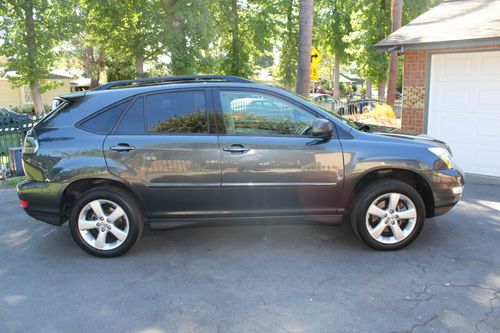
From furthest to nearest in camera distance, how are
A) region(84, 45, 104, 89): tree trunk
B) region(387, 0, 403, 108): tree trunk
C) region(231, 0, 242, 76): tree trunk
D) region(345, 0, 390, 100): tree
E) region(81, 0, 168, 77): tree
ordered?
region(84, 45, 104, 89): tree trunk → region(231, 0, 242, 76): tree trunk → region(345, 0, 390, 100): tree → region(81, 0, 168, 77): tree → region(387, 0, 403, 108): tree trunk

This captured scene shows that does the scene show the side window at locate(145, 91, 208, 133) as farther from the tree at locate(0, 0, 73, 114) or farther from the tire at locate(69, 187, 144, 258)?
the tree at locate(0, 0, 73, 114)

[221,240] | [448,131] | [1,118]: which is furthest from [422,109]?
[1,118]

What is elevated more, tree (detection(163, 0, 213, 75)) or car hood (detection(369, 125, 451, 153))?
tree (detection(163, 0, 213, 75))

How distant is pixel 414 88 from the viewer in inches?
358

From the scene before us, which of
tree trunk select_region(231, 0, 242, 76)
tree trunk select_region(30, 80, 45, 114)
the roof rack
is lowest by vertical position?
the roof rack

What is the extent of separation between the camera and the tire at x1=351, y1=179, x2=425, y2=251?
15.2 ft

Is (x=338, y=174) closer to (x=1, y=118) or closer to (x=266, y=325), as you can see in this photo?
(x=266, y=325)

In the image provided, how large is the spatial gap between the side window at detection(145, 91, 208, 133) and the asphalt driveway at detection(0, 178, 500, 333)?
1343 millimetres

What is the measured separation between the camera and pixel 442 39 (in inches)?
316

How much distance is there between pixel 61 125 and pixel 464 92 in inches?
279

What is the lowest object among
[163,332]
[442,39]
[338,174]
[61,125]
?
[163,332]

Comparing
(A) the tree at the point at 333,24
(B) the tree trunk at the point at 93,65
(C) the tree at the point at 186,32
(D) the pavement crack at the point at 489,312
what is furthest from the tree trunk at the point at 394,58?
(B) the tree trunk at the point at 93,65

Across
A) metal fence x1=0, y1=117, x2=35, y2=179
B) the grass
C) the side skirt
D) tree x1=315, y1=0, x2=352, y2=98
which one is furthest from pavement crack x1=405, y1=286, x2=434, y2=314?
tree x1=315, y1=0, x2=352, y2=98

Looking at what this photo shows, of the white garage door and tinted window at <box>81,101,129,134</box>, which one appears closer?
tinted window at <box>81,101,129,134</box>
